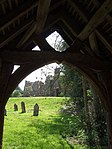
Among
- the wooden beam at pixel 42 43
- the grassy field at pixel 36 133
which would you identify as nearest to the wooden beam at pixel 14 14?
the wooden beam at pixel 42 43

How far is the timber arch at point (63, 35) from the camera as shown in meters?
5.61

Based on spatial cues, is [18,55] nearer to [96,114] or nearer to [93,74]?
[93,74]

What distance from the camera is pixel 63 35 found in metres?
7.85

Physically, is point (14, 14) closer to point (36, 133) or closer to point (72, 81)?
point (36, 133)

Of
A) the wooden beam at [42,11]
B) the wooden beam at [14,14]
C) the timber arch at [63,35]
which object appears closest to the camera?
the wooden beam at [42,11]

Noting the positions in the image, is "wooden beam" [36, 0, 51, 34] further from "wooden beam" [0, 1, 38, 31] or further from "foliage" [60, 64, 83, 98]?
"foliage" [60, 64, 83, 98]

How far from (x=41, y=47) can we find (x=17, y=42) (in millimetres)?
716

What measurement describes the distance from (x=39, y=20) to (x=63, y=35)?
7.76 feet

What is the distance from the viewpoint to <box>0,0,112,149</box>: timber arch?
5.61 m

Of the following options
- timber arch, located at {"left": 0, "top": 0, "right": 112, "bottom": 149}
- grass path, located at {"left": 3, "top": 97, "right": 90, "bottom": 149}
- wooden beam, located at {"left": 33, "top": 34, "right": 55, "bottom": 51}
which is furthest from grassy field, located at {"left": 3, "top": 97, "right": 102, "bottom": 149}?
wooden beam, located at {"left": 33, "top": 34, "right": 55, "bottom": 51}

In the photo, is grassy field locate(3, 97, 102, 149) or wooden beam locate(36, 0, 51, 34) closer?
wooden beam locate(36, 0, 51, 34)

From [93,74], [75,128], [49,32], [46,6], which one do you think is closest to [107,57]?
[93,74]

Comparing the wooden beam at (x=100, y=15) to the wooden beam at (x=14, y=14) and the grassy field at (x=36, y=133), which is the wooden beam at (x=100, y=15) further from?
the grassy field at (x=36, y=133)

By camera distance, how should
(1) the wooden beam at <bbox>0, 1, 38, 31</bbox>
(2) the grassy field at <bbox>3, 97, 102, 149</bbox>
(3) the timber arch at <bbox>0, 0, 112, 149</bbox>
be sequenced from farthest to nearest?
(2) the grassy field at <bbox>3, 97, 102, 149</bbox> < (3) the timber arch at <bbox>0, 0, 112, 149</bbox> < (1) the wooden beam at <bbox>0, 1, 38, 31</bbox>
